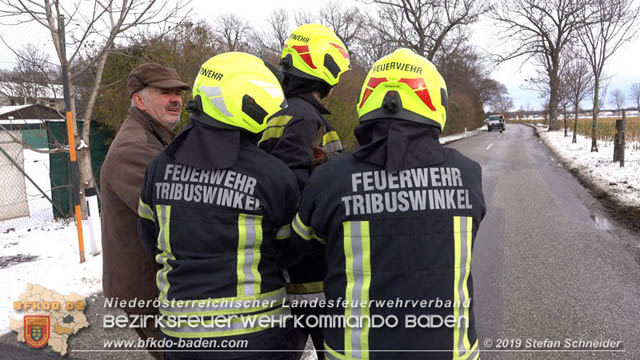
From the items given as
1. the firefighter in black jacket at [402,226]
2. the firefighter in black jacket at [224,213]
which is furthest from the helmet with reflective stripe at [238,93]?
the firefighter in black jacket at [402,226]

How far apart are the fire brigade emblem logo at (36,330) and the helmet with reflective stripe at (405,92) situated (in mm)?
3525

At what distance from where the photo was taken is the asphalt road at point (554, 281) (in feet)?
11.7

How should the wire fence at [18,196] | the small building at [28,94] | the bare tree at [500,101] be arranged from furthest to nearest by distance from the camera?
the bare tree at [500,101] → the wire fence at [18,196] → the small building at [28,94]

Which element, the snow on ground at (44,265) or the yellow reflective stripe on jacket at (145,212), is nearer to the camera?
the yellow reflective stripe on jacket at (145,212)

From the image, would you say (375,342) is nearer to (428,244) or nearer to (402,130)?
(428,244)

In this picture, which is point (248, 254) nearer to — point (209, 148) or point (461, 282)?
point (209, 148)

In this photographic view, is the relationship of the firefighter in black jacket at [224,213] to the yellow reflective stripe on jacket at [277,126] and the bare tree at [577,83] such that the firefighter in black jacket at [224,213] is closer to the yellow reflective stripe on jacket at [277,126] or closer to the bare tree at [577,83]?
the yellow reflective stripe on jacket at [277,126]

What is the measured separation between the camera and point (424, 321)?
5.16 ft

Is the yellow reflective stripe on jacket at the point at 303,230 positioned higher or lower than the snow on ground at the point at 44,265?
higher

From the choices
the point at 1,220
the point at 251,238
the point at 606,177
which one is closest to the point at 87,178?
the point at 1,220

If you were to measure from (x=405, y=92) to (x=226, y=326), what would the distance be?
1.20m

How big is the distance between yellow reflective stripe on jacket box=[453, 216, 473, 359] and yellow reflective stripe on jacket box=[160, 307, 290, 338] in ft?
2.50

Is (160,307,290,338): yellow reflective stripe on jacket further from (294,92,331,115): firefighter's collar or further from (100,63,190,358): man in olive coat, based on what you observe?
(294,92,331,115): firefighter's collar

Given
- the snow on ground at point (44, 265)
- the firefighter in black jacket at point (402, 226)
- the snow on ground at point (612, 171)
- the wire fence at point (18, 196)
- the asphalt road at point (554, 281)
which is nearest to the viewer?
the firefighter in black jacket at point (402, 226)
